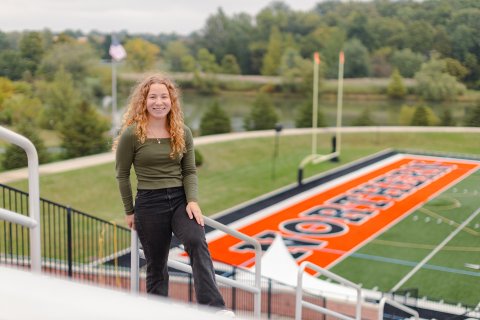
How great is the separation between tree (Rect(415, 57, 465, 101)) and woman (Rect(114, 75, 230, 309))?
26.3 meters

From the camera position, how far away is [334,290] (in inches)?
370

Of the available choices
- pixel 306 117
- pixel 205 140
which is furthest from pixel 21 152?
pixel 306 117

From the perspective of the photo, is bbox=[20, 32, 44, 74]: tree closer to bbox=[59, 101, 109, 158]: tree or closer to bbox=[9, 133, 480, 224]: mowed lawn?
bbox=[59, 101, 109, 158]: tree

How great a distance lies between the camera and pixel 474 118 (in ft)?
87.1

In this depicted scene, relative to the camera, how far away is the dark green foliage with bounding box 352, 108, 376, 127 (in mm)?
29444

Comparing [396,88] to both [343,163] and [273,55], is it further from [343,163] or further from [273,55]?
[343,163]

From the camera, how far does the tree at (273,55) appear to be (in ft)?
110

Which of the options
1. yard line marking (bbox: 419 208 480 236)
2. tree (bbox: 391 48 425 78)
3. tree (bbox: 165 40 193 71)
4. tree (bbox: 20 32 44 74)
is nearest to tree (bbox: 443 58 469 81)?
tree (bbox: 391 48 425 78)

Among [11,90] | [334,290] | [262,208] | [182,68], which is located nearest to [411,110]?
[182,68]

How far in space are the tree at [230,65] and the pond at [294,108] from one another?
150cm

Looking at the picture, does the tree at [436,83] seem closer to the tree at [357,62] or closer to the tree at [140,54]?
the tree at [357,62]

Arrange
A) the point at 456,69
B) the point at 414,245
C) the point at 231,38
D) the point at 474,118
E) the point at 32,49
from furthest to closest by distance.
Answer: the point at 231,38
the point at 32,49
the point at 456,69
the point at 474,118
the point at 414,245

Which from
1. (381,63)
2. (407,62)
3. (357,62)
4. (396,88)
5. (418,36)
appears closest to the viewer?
(396,88)

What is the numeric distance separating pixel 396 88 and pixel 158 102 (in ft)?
94.2
